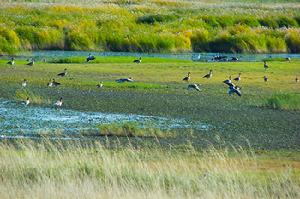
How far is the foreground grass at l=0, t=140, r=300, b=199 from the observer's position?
1307 centimetres

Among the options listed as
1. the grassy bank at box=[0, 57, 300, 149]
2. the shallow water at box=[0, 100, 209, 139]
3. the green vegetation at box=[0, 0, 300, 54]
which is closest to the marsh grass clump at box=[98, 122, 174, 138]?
the grassy bank at box=[0, 57, 300, 149]

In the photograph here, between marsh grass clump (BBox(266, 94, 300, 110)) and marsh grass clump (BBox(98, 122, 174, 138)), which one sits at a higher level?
marsh grass clump (BBox(98, 122, 174, 138))

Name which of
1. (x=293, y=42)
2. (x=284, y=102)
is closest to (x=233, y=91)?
(x=284, y=102)

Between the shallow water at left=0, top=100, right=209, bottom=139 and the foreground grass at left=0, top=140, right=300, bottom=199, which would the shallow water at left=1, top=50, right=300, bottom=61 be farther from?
the foreground grass at left=0, top=140, right=300, bottom=199

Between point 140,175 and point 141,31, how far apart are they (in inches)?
1735

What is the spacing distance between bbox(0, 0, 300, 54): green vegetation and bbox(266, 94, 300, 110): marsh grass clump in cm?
2442

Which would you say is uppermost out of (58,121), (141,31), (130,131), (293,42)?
(130,131)

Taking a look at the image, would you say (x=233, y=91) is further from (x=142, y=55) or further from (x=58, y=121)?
(x=142, y=55)

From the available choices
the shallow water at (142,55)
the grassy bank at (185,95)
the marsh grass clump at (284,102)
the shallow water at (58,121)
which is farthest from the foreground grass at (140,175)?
the shallow water at (142,55)

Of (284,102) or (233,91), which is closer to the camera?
(284,102)

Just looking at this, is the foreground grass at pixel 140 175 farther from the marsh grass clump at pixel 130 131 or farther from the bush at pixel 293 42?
the bush at pixel 293 42

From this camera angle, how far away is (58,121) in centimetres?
2327

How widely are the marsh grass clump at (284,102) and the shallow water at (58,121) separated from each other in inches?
159

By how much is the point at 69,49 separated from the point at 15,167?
39243 millimetres
